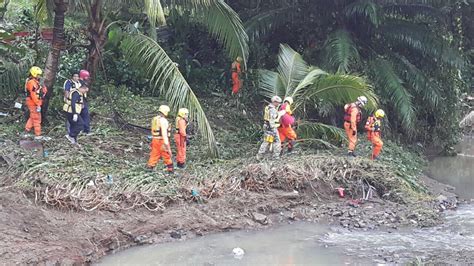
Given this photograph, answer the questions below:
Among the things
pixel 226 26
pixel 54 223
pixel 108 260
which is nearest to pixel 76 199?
pixel 54 223

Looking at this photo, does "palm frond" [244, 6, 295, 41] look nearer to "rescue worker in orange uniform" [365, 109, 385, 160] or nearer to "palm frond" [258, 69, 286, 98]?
"palm frond" [258, 69, 286, 98]

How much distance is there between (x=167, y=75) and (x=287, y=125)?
2.55 metres

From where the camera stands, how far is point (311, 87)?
12.4 m

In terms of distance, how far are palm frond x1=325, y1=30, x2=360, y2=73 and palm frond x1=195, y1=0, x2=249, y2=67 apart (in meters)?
2.91

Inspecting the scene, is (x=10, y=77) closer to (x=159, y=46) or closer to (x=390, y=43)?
(x=159, y=46)

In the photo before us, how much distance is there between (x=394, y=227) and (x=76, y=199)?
4888mm

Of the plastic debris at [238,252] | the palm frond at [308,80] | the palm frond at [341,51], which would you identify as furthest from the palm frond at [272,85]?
the plastic debris at [238,252]

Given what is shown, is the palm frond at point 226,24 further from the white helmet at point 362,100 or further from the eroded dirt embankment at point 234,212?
the eroded dirt embankment at point 234,212

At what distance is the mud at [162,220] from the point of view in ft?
25.4

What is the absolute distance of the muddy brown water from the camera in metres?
8.19

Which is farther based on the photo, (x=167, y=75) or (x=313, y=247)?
(x=167, y=75)

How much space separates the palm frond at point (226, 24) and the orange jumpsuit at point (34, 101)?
10.8 feet

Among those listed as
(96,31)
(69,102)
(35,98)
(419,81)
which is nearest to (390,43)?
(419,81)

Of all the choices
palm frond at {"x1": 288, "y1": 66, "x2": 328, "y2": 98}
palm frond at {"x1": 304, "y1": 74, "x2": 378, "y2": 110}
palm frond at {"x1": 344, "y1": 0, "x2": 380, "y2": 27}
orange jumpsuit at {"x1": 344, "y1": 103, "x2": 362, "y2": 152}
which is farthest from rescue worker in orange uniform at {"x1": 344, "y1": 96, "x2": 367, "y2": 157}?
palm frond at {"x1": 344, "y1": 0, "x2": 380, "y2": 27}
